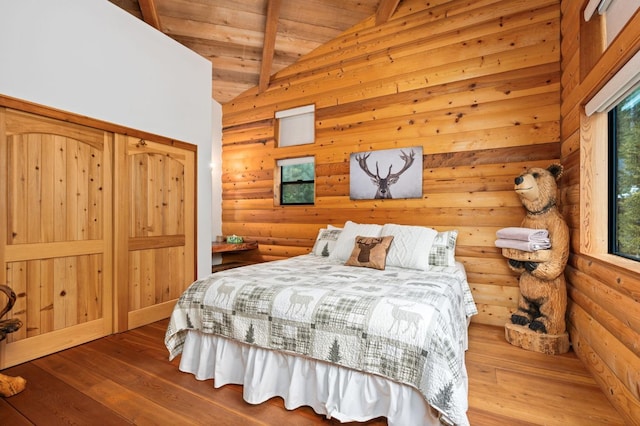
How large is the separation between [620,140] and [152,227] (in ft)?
12.5

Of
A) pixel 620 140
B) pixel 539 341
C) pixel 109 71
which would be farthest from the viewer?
pixel 109 71

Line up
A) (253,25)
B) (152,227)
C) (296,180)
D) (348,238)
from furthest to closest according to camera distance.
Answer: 1. (296,180)
2. (253,25)
3. (152,227)
4. (348,238)

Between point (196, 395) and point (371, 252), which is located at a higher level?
point (371, 252)

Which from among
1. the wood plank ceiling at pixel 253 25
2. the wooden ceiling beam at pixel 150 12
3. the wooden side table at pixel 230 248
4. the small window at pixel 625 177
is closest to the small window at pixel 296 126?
the wood plank ceiling at pixel 253 25

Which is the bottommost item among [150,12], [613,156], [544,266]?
[544,266]

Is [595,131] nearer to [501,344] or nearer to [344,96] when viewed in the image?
[501,344]

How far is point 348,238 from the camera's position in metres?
3.02

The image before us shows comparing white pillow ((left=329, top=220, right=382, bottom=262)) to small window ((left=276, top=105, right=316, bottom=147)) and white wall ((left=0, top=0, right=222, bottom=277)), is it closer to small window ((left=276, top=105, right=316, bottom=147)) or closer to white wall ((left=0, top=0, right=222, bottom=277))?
small window ((left=276, top=105, right=316, bottom=147))

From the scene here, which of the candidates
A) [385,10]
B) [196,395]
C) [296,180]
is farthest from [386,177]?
[196,395]

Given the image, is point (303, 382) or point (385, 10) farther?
point (385, 10)

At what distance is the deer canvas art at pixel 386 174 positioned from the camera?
11.1 ft

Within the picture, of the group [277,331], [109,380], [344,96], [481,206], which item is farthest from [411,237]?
[109,380]

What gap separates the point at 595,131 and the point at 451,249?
1.31m

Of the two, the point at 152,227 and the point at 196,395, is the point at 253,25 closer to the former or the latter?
the point at 152,227
